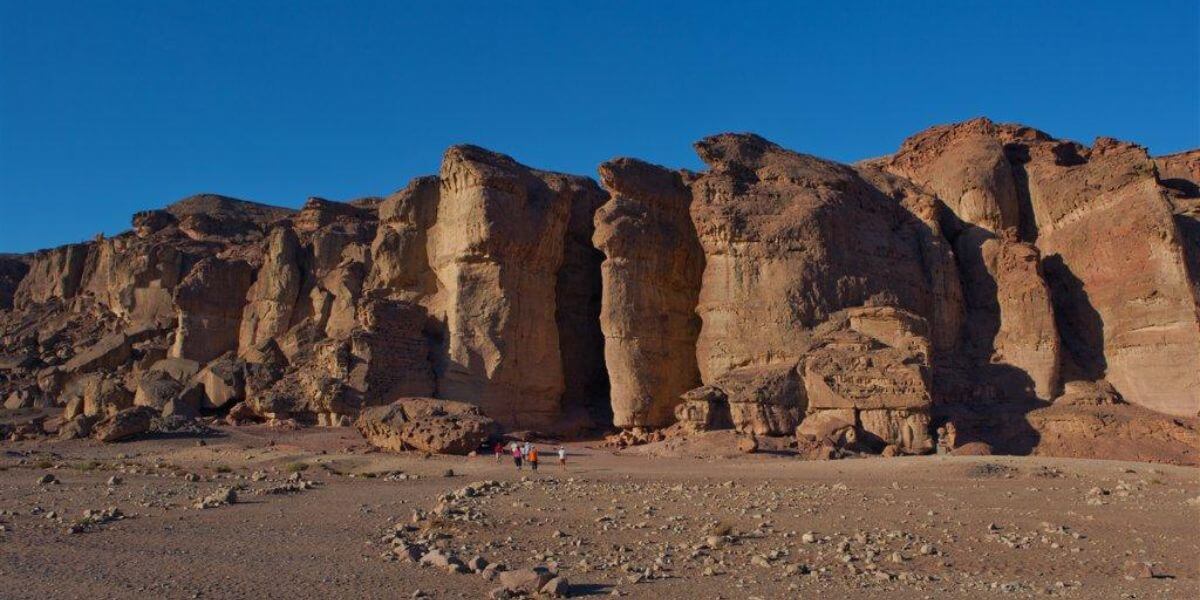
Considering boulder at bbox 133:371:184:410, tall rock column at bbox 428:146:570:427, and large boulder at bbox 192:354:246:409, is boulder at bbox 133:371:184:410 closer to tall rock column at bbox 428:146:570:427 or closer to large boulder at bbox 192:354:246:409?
large boulder at bbox 192:354:246:409

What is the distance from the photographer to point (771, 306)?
30094mm

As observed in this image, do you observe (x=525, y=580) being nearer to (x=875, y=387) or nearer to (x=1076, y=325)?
(x=875, y=387)

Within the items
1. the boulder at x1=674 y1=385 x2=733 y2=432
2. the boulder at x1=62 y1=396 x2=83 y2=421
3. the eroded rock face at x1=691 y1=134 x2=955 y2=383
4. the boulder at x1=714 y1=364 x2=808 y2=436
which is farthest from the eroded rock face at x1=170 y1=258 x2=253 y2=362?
the boulder at x1=714 y1=364 x2=808 y2=436

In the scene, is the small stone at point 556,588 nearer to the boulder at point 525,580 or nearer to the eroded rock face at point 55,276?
the boulder at point 525,580

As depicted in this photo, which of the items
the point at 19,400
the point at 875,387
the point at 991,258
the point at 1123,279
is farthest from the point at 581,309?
the point at 19,400

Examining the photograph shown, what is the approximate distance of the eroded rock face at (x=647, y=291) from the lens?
103ft

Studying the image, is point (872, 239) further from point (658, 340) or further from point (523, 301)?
point (523, 301)

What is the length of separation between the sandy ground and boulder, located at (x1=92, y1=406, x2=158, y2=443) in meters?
5.69

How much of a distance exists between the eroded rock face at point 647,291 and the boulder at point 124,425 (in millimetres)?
15012

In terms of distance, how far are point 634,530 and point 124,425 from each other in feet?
68.8

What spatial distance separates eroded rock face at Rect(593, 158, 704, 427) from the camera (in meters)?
31.5

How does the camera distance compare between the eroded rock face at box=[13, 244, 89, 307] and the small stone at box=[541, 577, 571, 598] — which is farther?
Answer: the eroded rock face at box=[13, 244, 89, 307]

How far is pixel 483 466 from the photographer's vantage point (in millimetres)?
21031

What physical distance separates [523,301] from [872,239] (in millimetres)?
13155
